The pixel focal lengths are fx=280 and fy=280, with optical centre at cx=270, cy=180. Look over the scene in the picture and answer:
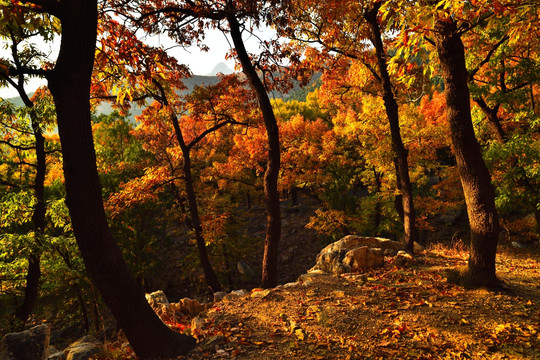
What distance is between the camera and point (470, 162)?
4953mm

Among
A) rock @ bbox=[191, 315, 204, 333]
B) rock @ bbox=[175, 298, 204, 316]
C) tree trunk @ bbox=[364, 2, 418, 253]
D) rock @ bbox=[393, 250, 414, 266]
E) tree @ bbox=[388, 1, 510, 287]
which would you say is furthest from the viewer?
tree trunk @ bbox=[364, 2, 418, 253]

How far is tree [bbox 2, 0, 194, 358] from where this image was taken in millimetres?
3312

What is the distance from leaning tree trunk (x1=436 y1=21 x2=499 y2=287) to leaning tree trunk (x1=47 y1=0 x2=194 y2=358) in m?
5.36

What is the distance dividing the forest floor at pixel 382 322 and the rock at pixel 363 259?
1.06 m

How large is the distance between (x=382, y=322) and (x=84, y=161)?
185 inches

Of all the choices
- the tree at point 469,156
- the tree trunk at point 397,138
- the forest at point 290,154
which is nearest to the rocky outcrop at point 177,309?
the forest at point 290,154

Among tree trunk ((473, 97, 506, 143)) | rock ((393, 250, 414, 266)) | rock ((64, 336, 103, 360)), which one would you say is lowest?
rock ((64, 336, 103, 360))

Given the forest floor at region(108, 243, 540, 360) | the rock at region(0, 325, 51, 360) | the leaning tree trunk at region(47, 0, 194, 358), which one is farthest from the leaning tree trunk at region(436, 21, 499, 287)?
the rock at region(0, 325, 51, 360)

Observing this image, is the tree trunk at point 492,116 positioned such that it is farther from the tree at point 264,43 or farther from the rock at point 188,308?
the rock at point 188,308

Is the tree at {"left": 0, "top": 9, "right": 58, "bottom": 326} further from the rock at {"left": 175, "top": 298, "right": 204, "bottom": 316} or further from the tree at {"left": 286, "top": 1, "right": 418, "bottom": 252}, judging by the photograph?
the tree at {"left": 286, "top": 1, "right": 418, "bottom": 252}

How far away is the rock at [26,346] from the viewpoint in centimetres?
445

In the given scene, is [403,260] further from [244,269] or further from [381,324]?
[244,269]

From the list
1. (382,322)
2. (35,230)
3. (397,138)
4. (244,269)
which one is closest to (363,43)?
(397,138)

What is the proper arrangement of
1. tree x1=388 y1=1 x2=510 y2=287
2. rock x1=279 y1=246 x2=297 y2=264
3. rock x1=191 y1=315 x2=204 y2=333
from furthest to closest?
1. rock x1=279 y1=246 x2=297 y2=264
2. tree x1=388 y1=1 x2=510 y2=287
3. rock x1=191 y1=315 x2=204 y2=333
